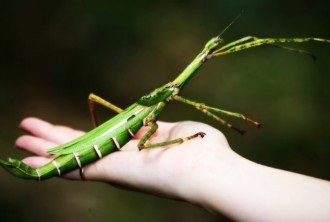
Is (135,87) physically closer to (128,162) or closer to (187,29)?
(187,29)

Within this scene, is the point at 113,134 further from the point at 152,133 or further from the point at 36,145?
the point at 36,145

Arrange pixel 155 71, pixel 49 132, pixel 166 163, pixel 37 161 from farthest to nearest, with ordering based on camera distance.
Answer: pixel 155 71 → pixel 49 132 → pixel 37 161 → pixel 166 163

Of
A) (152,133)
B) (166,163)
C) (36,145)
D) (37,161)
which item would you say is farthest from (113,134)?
(36,145)

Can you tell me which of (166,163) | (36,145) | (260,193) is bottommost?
(260,193)

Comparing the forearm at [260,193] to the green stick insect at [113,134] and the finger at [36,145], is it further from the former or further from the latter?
the finger at [36,145]

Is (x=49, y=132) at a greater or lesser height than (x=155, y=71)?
lesser

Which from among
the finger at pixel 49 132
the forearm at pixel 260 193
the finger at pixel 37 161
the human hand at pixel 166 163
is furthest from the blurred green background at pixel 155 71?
the forearm at pixel 260 193
